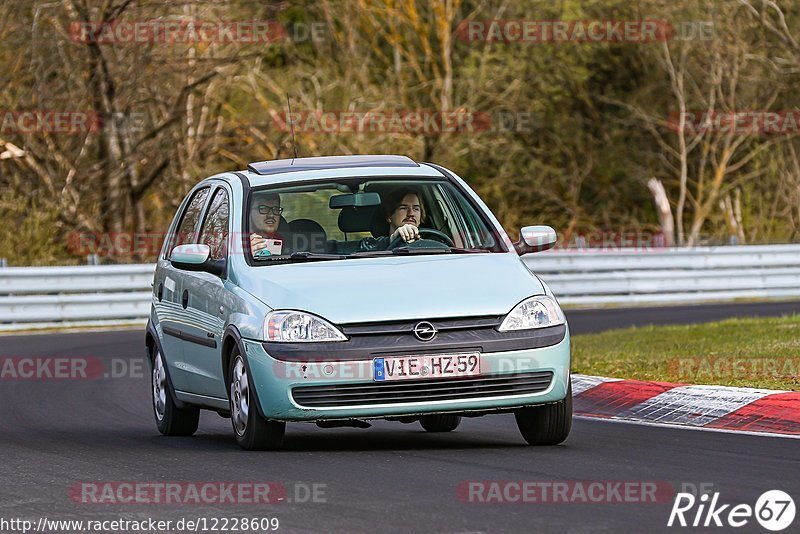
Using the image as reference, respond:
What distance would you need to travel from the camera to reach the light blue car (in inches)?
342

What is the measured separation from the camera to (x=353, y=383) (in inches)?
341

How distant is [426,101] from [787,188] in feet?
25.5

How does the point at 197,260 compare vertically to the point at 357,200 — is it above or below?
below

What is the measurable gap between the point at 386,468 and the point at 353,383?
0.61m

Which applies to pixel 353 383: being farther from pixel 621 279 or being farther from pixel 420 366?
pixel 621 279

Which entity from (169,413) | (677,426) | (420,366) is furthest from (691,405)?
(169,413)

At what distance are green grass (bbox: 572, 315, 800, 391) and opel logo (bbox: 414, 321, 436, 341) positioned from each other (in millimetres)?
3376

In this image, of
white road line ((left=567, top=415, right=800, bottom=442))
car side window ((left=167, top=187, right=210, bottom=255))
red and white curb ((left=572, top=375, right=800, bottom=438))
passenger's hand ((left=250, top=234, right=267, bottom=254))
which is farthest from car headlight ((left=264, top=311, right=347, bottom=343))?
red and white curb ((left=572, top=375, right=800, bottom=438))

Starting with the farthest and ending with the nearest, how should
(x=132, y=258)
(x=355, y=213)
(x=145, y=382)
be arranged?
(x=132, y=258)
(x=145, y=382)
(x=355, y=213)

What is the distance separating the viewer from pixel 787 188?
34.5m

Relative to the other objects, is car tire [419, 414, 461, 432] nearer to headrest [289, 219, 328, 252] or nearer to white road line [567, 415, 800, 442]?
white road line [567, 415, 800, 442]

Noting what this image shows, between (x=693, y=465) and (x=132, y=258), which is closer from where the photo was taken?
(x=693, y=465)

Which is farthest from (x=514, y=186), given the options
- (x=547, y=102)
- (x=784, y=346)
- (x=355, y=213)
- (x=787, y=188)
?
(x=355, y=213)

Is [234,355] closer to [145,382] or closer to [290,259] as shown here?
[290,259]
